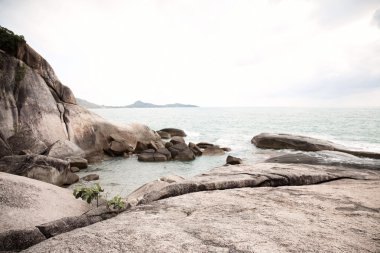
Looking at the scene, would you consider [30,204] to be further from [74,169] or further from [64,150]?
[64,150]

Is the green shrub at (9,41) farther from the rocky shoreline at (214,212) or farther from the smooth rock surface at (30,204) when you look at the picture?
the smooth rock surface at (30,204)

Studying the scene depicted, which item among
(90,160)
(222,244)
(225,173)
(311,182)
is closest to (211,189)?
(225,173)

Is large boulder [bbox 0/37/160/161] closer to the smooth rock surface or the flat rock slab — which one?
the smooth rock surface

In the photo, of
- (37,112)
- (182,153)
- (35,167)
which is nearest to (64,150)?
(37,112)

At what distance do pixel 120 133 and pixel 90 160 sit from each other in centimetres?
473

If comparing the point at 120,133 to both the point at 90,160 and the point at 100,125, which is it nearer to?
the point at 100,125

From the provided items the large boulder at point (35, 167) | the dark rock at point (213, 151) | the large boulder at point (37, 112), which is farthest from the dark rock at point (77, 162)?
the dark rock at point (213, 151)

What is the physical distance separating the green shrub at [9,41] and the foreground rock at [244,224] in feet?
57.0

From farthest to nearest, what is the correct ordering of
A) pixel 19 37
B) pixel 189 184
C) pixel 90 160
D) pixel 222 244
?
pixel 90 160 → pixel 19 37 → pixel 189 184 → pixel 222 244

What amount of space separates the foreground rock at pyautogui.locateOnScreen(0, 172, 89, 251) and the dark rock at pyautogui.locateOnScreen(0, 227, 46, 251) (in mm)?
1067

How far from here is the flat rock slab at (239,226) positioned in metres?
2.46

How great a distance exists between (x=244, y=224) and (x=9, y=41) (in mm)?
19263

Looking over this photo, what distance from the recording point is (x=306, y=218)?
3174 millimetres

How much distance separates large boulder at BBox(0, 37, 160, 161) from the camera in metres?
13.7
